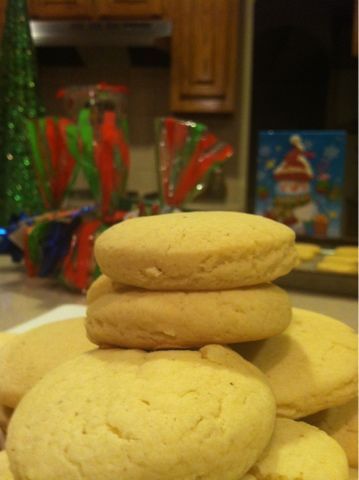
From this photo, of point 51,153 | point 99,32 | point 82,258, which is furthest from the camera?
point 99,32

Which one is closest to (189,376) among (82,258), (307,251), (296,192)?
(82,258)

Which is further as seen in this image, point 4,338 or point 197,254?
point 4,338

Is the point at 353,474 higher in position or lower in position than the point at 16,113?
lower

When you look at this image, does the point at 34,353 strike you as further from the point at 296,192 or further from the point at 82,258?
the point at 296,192

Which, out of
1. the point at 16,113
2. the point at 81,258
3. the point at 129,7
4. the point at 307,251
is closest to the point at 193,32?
the point at 129,7

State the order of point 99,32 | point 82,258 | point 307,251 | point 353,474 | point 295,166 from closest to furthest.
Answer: point 353,474 → point 82,258 → point 307,251 → point 295,166 → point 99,32

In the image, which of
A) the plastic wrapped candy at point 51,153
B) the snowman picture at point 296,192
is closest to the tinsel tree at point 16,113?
the plastic wrapped candy at point 51,153

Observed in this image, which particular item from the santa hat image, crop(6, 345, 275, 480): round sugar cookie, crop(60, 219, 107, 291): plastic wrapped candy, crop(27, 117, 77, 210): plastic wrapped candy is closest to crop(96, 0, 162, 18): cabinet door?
the santa hat image

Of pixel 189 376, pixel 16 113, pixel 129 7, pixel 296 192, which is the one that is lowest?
pixel 189 376
